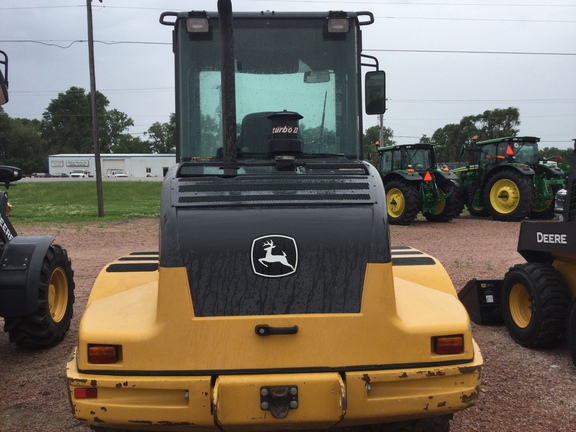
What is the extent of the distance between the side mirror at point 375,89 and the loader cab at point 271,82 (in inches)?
8.0

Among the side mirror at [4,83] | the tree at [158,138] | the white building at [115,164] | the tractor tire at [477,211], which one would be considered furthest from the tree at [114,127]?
the side mirror at [4,83]

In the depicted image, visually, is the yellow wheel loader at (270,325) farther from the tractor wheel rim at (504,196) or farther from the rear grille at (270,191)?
the tractor wheel rim at (504,196)

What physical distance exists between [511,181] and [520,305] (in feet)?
36.9

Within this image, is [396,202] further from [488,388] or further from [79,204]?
[79,204]

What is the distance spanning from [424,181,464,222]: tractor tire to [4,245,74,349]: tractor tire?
41.1 feet

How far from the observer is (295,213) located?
2.92 metres

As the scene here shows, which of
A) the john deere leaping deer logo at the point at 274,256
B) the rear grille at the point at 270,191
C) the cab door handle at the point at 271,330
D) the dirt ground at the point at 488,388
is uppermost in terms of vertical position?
the rear grille at the point at 270,191

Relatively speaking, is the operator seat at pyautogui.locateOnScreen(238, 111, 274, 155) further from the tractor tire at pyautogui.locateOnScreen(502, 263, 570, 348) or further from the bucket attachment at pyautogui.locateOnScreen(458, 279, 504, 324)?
the bucket attachment at pyautogui.locateOnScreen(458, 279, 504, 324)

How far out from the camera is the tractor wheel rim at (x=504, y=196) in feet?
52.5

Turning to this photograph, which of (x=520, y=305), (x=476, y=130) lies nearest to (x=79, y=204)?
(x=520, y=305)

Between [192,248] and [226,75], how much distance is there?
93cm

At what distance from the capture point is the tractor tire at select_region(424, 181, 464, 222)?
53.7ft

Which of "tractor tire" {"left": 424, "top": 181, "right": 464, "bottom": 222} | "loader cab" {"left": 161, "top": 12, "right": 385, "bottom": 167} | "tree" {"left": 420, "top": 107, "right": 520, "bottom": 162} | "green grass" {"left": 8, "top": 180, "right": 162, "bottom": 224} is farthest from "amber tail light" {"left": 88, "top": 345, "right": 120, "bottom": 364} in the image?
"tree" {"left": 420, "top": 107, "right": 520, "bottom": 162}

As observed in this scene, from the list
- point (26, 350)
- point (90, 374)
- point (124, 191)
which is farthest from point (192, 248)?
point (124, 191)
